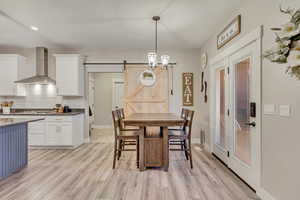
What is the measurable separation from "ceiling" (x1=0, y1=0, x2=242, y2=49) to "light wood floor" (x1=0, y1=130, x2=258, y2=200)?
2659 millimetres

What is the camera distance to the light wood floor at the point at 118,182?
2375 mm

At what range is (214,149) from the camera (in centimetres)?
409

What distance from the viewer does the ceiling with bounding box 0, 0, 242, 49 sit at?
113 inches

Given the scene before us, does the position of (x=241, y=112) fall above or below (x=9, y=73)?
below

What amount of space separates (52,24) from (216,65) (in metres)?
3.40

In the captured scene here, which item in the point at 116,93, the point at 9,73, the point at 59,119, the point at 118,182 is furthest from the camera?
the point at 116,93

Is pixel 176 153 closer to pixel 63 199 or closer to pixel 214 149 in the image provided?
pixel 214 149

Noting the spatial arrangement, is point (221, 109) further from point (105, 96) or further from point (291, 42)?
point (105, 96)

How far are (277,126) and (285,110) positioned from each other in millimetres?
218

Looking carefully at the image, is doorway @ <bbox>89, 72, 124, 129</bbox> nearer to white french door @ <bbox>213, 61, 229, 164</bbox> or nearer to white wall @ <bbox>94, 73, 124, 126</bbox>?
white wall @ <bbox>94, 73, 124, 126</bbox>

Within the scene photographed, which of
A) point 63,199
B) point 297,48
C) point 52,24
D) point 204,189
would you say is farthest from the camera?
point 52,24

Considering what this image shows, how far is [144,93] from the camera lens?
5.32 m

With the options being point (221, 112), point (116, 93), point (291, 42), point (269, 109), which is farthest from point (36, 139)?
point (291, 42)

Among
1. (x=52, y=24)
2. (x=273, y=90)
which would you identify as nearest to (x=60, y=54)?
(x=52, y=24)
